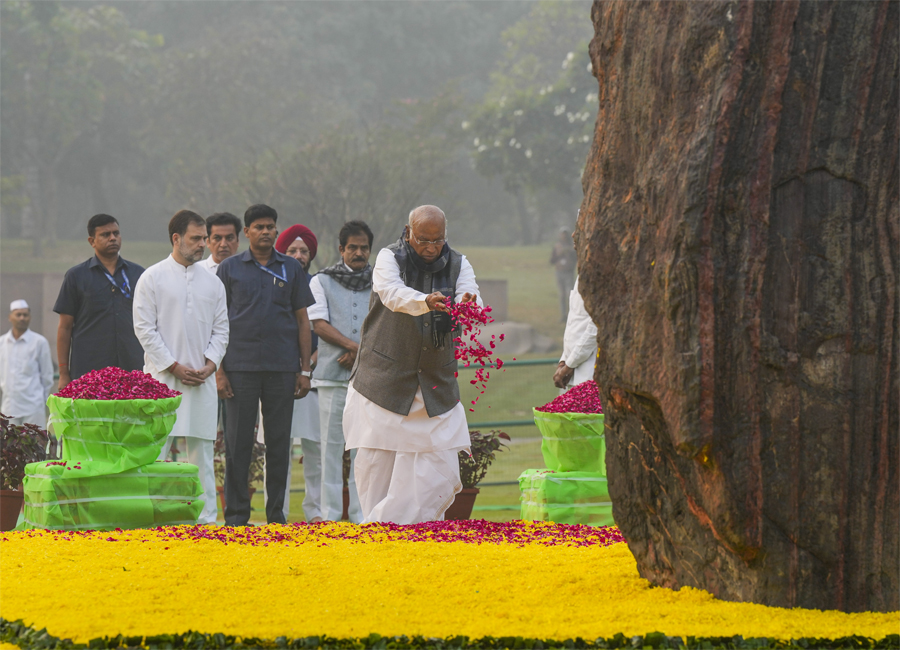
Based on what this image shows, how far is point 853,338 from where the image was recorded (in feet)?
13.0

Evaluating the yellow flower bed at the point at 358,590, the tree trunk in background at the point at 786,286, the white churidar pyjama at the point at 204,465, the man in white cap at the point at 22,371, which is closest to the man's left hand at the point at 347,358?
the white churidar pyjama at the point at 204,465

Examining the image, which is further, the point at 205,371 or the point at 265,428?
the point at 265,428

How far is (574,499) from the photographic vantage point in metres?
6.78

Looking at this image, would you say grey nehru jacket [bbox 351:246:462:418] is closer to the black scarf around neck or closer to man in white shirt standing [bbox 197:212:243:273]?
the black scarf around neck

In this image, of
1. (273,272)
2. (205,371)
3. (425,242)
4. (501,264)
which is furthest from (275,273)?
(501,264)

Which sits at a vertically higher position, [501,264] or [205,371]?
[501,264]

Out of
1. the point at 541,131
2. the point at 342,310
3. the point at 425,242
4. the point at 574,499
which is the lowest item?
the point at 574,499

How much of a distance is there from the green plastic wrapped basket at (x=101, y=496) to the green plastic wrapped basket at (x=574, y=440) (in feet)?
7.97

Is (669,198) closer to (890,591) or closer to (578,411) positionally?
(890,591)

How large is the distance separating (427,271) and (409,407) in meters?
0.84

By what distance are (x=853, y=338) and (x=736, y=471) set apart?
2.27 ft

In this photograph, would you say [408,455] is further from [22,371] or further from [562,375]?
[22,371]

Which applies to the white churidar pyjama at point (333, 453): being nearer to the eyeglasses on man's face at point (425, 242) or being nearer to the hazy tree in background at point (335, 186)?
the eyeglasses on man's face at point (425, 242)

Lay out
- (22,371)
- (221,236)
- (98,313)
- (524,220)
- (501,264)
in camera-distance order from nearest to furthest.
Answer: (98,313)
(221,236)
(22,371)
(501,264)
(524,220)
